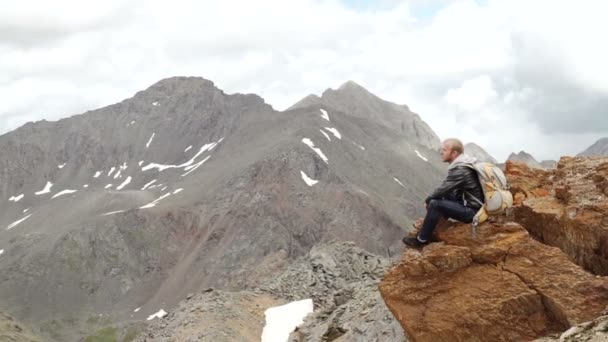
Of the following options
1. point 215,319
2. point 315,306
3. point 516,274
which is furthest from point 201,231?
point 516,274

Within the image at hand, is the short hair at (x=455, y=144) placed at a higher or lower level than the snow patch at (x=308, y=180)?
lower

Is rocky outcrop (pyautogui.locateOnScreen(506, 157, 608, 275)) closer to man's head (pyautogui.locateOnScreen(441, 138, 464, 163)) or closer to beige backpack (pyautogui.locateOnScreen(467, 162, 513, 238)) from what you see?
beige backpack (pyautogui.locateOnScreen(467, 162, 513, 238))

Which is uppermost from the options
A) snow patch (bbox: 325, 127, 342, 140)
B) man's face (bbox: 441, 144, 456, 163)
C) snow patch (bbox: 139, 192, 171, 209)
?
snow patch (bbox: 325, 127, 342, 140)

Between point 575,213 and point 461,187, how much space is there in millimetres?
2640

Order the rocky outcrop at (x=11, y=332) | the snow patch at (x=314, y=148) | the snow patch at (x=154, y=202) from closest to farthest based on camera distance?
the rocky outcrop at (x=11, y=332), the snow patch at (x=314, y=148), the snow patch at (x=154, y=202)

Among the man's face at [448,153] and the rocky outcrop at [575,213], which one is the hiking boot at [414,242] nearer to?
the man's face at [448,153]

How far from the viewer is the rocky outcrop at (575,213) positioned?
13.4m

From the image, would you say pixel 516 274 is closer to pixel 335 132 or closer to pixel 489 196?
pixel 489 196

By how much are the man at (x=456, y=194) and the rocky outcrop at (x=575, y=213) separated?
1.71m

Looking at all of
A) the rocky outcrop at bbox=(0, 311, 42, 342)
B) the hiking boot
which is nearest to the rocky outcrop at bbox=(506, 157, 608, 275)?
the hiking boot

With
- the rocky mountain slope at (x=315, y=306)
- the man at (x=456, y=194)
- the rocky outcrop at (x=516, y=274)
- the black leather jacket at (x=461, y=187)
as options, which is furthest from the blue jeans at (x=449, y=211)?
the rocky mountain slope at (x=315, y=306)

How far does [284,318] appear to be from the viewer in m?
37.1

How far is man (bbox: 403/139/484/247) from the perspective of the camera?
13680 mm

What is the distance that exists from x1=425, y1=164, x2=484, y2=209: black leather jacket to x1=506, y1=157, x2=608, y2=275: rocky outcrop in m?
1.68
